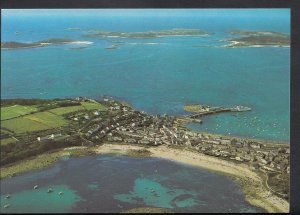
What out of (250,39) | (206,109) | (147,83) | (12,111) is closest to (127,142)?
(147,83)

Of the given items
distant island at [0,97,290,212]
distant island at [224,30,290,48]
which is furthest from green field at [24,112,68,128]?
distant island at [224,30,290,48]

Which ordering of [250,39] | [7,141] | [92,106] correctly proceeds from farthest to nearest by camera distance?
[250,39] → [92,106] → [7,141]

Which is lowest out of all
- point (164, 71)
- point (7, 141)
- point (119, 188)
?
point (119, 188)

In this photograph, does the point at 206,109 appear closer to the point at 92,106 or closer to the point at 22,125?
the point at 92,106

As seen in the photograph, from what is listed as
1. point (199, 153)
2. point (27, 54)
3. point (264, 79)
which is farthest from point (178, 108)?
point (27, 54)

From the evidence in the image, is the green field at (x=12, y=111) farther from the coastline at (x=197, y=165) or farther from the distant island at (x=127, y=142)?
the coastline at (x=197, y=165)

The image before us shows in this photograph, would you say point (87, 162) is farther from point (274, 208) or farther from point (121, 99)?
point (274, 208)

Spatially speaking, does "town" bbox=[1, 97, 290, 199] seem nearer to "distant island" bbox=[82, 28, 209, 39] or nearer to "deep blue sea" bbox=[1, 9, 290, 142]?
"deep blue sea" bbox=[1, 9, 290, 142]
